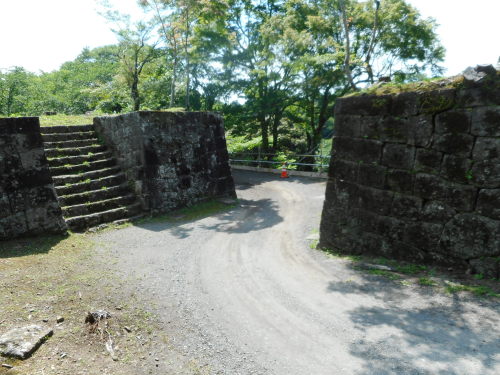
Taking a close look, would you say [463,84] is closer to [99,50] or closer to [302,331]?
[302,331]

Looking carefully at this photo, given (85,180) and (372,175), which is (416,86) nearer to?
(372,175)

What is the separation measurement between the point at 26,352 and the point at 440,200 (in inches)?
223

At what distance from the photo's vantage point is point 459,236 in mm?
4691

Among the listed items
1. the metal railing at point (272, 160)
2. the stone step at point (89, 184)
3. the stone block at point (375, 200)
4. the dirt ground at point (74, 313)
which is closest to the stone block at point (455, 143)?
the stone block at point (375, 200)

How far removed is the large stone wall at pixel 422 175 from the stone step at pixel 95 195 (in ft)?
18.9

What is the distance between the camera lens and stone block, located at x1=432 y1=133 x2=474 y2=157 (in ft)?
15.0

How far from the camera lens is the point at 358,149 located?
604 cm

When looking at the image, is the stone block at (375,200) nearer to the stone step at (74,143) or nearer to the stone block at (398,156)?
the stone block at (398,156)

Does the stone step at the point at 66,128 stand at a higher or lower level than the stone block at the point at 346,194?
higher

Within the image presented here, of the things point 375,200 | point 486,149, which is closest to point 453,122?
point 486,149

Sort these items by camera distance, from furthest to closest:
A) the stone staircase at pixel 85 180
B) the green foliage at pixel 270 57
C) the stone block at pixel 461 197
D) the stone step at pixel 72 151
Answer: the green foliage at pixel 270 57
the stone step at pixel 72 151
the stone staircase at pixel 85 180
the stone block at pixel 461 197

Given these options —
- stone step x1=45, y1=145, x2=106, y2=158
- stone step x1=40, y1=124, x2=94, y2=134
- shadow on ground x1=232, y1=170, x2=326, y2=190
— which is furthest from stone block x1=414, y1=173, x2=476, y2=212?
stone step x1=40, y1=124, x2=94, y2=134

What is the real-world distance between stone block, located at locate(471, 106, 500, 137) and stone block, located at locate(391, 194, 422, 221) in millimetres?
1305

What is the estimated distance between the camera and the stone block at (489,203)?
4.32 m
